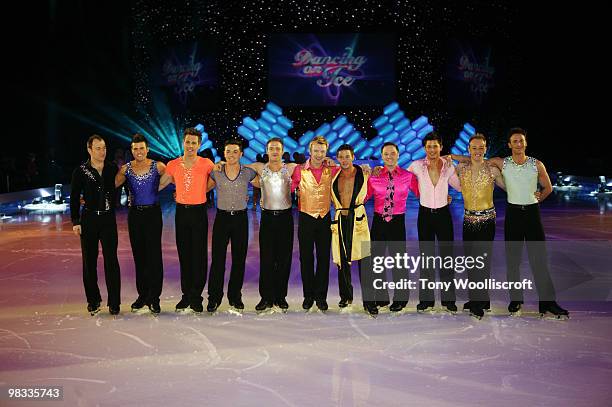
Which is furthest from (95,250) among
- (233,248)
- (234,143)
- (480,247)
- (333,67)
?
(333,67)

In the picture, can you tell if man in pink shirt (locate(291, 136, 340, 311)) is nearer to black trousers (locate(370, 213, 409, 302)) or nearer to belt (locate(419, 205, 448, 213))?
black trousers (locate(370, 213, 409, 302))

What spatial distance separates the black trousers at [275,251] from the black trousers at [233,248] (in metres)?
0.14

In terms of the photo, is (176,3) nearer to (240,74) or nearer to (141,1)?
(141,1)

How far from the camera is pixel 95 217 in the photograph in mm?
4473

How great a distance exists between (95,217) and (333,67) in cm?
1209

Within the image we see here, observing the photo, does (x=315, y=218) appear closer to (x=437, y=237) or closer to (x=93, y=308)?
(x=437, y=237)

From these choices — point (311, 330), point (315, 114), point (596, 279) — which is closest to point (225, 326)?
point (311, 330)

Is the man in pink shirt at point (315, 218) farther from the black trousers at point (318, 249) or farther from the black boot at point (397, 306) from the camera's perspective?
the black boot at point (397, 306)

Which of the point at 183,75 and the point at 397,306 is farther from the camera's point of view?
the point at 183,75

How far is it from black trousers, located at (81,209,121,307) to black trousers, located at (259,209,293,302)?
3.37 feet

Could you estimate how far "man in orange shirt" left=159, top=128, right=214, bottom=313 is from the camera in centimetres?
452

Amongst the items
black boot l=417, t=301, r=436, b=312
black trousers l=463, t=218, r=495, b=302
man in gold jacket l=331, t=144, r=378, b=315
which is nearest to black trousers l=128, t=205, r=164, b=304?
man in gold jacket l=331, t=144, r=378, b=315

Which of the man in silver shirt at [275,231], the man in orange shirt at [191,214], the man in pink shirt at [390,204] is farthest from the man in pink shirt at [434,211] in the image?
the man in orange shirt at [191,214]

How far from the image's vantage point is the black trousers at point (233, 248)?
457 cm
